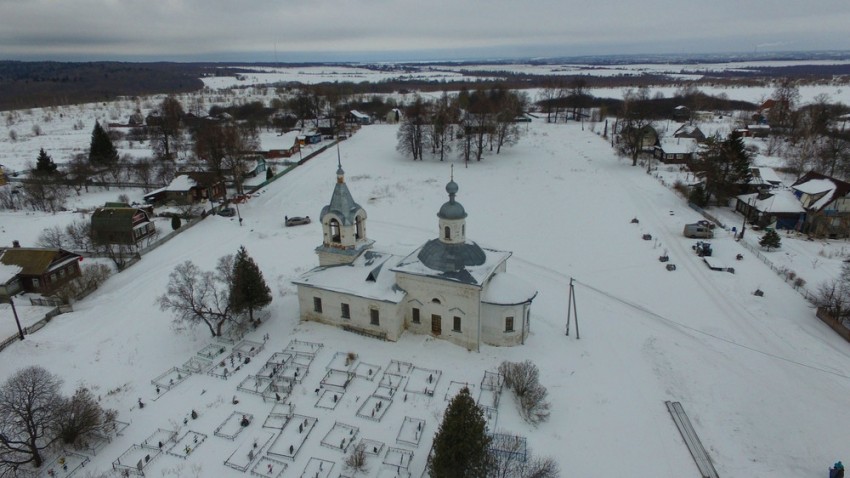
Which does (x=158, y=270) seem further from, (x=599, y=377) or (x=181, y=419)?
(x=599, y=377)

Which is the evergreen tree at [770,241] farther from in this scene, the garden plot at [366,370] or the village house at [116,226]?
the village house at [116,226]

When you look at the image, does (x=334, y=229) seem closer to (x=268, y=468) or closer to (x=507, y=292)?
(x=507, y=292)

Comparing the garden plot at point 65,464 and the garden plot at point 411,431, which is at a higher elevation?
the garden plot at point 411,431

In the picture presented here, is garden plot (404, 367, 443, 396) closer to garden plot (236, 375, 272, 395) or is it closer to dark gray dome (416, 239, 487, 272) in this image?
dark gray dome (416, 239, 487, 272)

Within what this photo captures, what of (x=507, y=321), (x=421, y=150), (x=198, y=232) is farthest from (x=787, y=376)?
(x=421, y=150)

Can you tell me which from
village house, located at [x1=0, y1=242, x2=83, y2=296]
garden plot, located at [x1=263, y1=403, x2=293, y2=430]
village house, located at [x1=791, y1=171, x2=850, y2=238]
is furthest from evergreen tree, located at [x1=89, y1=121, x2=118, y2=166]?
village house, located at [x1=791, y1=171, x2=850, y2=238]

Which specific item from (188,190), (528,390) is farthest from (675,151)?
(188,190)

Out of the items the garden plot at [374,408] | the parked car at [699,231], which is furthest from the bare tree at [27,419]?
the parked car at [699,231]
